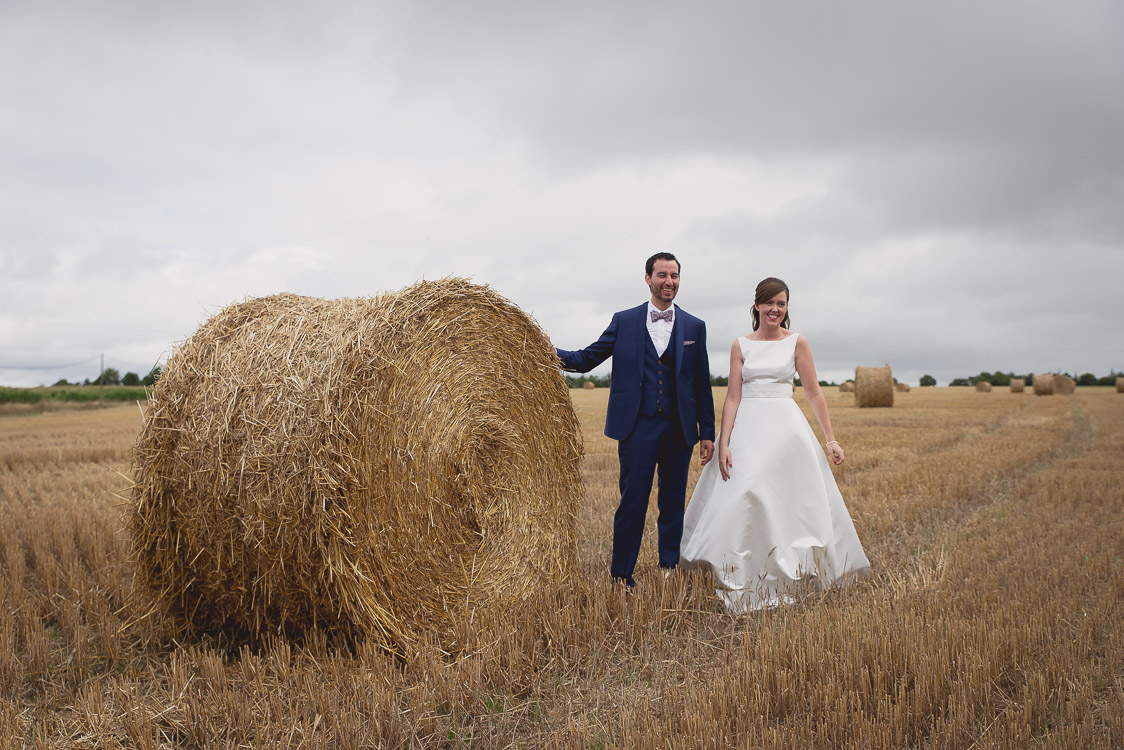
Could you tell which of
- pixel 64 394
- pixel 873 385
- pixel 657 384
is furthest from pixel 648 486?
pixel 64 394

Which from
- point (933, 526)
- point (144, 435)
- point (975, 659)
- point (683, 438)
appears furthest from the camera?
point (933, 526)

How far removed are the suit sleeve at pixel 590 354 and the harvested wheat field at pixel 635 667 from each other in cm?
148

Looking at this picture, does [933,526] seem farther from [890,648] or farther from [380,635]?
[380,635]

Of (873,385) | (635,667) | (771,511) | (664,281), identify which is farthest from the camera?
(873,385)

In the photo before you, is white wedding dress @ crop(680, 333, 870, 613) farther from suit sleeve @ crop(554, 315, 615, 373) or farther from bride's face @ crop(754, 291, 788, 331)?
suit sleeve @ crop(554, 315, 615, 373)

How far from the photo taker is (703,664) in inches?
Answer: 144

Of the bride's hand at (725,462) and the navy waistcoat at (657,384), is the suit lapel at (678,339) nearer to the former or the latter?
the navy waistcoat at (657,384)

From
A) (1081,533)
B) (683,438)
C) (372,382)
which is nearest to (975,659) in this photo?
(683,438)

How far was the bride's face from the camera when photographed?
505 centimetres

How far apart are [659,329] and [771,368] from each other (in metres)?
0.81

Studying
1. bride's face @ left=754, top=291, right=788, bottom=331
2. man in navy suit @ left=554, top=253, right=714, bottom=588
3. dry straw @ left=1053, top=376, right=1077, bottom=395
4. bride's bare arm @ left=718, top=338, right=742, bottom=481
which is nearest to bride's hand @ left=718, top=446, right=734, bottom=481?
bride's bare arm @ left=718, top=338, right=742, bottom=481

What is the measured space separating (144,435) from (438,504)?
1737 mm

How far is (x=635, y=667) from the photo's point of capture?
3719mm

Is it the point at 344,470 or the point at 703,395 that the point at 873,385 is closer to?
the point at 703,395
